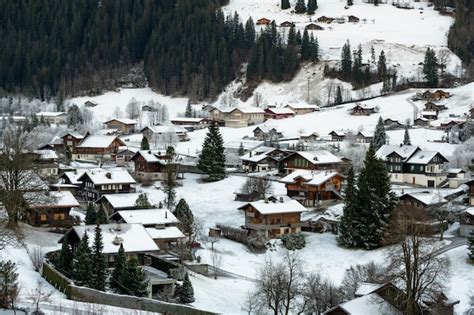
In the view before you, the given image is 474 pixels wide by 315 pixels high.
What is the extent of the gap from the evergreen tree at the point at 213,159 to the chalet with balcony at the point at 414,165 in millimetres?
12426

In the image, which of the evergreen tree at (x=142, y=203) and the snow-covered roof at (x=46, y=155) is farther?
the snow-covered roof at (x=46, y=155)

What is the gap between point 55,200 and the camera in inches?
1943

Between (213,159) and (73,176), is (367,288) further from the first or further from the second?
(73,176)

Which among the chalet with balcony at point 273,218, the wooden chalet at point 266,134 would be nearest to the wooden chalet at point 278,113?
the wooden chalet at point 266,134

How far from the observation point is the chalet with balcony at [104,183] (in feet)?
196

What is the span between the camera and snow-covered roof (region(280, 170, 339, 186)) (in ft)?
187

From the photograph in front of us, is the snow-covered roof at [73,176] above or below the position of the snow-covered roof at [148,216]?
below

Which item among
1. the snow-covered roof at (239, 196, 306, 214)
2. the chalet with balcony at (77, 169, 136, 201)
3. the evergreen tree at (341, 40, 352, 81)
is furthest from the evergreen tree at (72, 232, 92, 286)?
the evergreen tree at (341, 40, 352, 81)

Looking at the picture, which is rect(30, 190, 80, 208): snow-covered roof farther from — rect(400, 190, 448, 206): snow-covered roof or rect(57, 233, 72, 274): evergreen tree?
rect(400, 190, 448, 206): snow-covered roof

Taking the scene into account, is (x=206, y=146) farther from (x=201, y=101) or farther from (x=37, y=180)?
(x=201, y=101)

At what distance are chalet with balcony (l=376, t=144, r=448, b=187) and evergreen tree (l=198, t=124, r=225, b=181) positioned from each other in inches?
489

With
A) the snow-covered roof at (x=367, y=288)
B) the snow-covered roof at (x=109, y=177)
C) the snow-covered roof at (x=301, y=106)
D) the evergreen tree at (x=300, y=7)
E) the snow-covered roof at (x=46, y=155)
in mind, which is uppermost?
the evergreen tree at (x=300, y=7)

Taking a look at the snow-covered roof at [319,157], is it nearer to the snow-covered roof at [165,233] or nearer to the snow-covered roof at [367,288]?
the snow-covered roof at [165,233]

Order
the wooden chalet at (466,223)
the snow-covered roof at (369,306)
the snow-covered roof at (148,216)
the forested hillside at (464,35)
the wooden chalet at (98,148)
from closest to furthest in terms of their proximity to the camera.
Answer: the snow-covered roof at (369,306)
the wooden chalet at (466,223)
the snow-covered roof at (148,216)
the wooden chalet at (98,148)
the forested hillside at (464,35)
